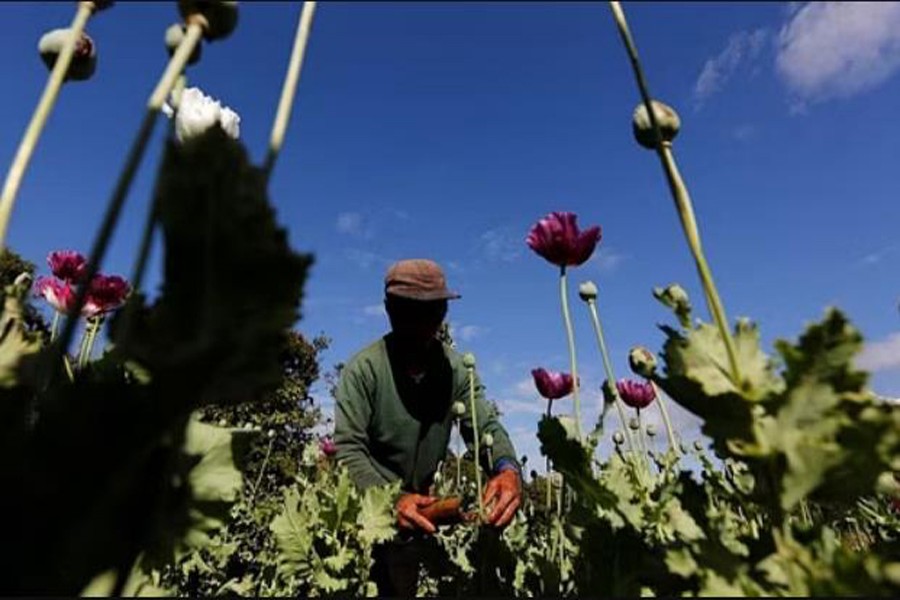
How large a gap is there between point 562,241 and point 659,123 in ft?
4.04

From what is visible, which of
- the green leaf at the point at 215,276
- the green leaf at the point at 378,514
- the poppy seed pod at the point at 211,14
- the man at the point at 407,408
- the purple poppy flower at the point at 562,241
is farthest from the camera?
the man at the point at 407,408

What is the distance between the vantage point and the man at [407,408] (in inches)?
128

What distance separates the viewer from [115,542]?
0.80 meters

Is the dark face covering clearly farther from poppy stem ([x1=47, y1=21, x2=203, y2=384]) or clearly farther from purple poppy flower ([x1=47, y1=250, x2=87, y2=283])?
poppy stem ([x1=47, y1=21, x2=203, y2=384])

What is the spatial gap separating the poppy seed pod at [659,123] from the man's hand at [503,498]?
6.06ft

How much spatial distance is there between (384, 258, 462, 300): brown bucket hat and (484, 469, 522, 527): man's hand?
0.82m

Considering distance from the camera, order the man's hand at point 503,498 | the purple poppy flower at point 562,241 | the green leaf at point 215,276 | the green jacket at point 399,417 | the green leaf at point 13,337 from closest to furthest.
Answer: the green leaf at point 215,276
the green leaf at point 13,337
the purple poppy flower at point 562,241
the man's hand at point 503,498
the green jacket at point 399,417

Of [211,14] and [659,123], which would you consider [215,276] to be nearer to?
[211,14]

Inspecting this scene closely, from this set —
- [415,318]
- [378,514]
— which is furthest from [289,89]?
[415,318]

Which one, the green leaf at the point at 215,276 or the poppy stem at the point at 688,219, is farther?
the poppy stem at the point at 688,219

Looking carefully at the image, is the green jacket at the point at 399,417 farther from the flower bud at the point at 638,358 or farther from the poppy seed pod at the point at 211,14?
the poppy seed pod at the point at 211,14

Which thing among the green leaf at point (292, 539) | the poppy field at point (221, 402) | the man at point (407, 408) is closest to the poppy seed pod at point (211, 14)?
the poppy field at point (221, 402)

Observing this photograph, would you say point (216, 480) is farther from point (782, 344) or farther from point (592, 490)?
point (782, 344)

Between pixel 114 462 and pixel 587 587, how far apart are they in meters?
1.12
